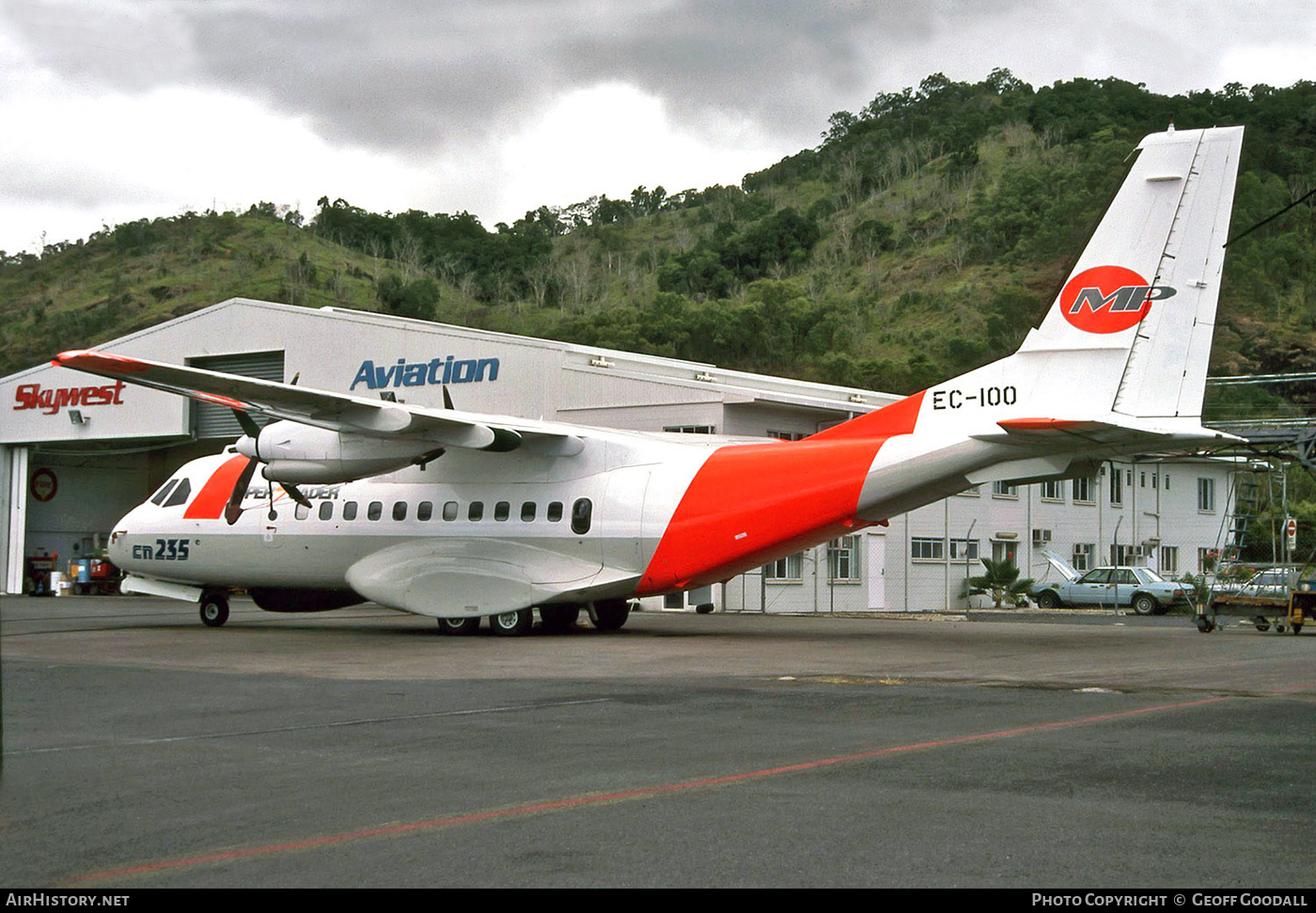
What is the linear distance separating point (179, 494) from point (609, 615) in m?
9.28

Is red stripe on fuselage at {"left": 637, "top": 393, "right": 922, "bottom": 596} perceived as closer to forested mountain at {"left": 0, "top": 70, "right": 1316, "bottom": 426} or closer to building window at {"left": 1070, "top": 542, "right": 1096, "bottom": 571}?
building window at {"left": 1070, "top": 542, "right": 1096, "bottom": 571}

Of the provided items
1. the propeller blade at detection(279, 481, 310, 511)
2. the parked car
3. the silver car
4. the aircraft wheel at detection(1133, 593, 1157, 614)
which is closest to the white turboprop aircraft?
the propeller blade at detection(279, 481, 310, 511)

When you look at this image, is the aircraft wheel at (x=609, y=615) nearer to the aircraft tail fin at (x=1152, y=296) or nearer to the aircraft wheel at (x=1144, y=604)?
the aircraft tail fin at (x=1152, y=296)

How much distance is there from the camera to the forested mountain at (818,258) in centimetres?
7081

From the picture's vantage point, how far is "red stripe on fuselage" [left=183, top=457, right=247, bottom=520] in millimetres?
24650

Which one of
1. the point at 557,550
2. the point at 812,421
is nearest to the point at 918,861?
the point at 557,550

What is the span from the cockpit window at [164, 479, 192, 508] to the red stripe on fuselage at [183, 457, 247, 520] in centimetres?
36

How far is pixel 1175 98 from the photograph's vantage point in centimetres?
8750

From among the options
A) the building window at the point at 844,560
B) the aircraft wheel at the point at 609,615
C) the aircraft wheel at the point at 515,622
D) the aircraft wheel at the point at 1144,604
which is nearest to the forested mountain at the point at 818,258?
the aircraft wheel at the point at 1144,604

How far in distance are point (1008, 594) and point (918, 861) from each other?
36.6 m

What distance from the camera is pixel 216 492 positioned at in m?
24.9

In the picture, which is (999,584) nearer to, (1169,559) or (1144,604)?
(1144,604)

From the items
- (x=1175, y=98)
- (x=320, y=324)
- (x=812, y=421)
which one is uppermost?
(x=1175, y=98)
